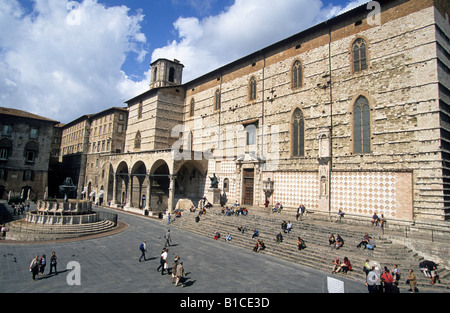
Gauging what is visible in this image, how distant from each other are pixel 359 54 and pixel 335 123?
5.34m

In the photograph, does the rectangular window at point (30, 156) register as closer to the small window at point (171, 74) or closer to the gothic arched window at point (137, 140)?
the gothic arched window at point (137, 140)

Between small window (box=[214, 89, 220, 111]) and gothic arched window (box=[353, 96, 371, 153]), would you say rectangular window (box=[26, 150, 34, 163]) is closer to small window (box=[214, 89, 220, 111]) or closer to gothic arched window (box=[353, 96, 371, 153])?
small window (box=[214, 89, 220, 111])

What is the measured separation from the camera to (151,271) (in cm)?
1206

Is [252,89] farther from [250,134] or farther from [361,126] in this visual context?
[361,126]

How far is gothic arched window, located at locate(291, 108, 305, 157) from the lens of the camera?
22.6 metres

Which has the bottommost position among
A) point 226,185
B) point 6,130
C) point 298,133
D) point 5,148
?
point 226,185

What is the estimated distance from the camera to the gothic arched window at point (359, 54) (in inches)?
765

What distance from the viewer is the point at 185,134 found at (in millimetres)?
35906

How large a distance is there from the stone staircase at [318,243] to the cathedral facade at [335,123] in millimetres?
3055

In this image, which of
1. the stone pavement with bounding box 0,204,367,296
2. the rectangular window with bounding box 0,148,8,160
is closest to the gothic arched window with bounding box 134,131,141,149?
the rectangular window with bounding box 0,148,8,160

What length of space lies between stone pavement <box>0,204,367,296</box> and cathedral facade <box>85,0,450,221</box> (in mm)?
8144

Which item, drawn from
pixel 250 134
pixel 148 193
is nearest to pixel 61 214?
pixel 148 193

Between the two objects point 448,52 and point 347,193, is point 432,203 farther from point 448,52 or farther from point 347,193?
point 448,52

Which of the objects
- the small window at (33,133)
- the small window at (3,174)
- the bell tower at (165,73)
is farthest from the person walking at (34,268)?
the small window at (33,133)
